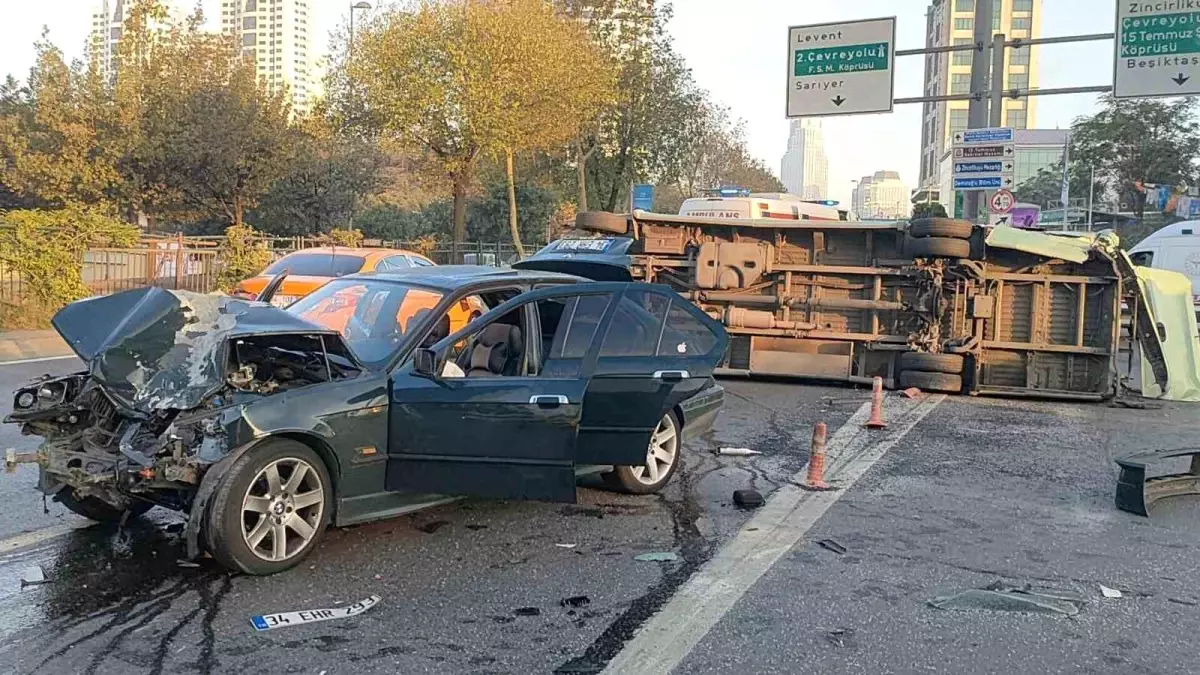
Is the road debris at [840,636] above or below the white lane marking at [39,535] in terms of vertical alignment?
below

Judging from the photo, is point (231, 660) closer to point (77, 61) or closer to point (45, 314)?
point (45, 314)

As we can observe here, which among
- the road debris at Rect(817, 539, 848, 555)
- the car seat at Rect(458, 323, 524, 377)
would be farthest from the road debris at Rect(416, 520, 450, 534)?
the road debris at Rect(817, 539, 848, 555)

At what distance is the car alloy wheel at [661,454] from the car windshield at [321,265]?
7935mm

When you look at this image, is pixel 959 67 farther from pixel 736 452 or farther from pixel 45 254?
pixel 736 452

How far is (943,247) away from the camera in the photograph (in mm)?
11375

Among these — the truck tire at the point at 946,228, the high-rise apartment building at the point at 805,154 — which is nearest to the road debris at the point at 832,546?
the truck tire at the point at 946,228

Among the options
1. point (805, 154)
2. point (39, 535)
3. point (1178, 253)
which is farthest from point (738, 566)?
point (805, 154)

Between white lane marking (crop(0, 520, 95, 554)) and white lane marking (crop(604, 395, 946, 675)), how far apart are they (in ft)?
10.6

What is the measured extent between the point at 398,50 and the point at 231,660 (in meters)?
25.5

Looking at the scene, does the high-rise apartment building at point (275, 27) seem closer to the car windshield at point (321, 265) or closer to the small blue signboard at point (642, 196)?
the small blue signboard at point (642, 196)

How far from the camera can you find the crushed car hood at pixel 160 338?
4.87 meters

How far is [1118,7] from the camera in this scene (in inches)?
671

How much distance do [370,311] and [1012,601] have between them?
3.83m

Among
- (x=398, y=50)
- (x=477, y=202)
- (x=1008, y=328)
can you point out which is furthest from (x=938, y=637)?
(x=477, y=202)
